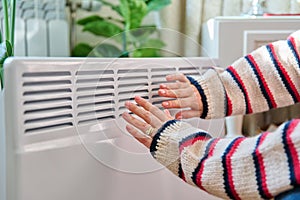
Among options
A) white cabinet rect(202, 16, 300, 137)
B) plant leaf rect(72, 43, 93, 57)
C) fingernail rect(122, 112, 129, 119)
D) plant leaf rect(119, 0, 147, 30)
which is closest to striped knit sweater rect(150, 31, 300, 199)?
fingernail rect(122, 112, 129, 119)

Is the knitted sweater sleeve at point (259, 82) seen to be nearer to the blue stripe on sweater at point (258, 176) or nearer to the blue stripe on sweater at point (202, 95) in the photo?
the blue stripe on sweater at point (202, 95)

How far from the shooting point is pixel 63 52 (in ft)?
5.08

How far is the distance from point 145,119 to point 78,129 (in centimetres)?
11

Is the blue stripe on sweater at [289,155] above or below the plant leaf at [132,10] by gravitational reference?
below

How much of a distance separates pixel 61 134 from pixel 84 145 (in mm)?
48

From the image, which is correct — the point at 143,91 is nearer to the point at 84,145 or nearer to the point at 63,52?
the point at 84,145

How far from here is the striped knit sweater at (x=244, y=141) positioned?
46 centimetres

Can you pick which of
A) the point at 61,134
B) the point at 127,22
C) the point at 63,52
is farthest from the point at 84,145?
the point at 63,52

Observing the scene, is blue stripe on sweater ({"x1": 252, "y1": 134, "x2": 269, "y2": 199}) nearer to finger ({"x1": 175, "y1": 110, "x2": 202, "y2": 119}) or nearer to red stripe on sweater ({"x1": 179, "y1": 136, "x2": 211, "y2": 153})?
red stripe on sweater ({"x1": 179, "y1": 136, "x2": 211, "y2": 153})

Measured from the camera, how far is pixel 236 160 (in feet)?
1.60

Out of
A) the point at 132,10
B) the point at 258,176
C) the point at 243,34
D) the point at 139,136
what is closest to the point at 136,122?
the point at 139,136

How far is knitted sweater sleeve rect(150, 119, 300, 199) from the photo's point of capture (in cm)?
45

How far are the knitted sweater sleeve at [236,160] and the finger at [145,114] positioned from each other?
31 mm

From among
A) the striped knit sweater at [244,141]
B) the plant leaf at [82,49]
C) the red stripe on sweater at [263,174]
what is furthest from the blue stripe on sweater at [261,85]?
the plant leaf at [82,49]
